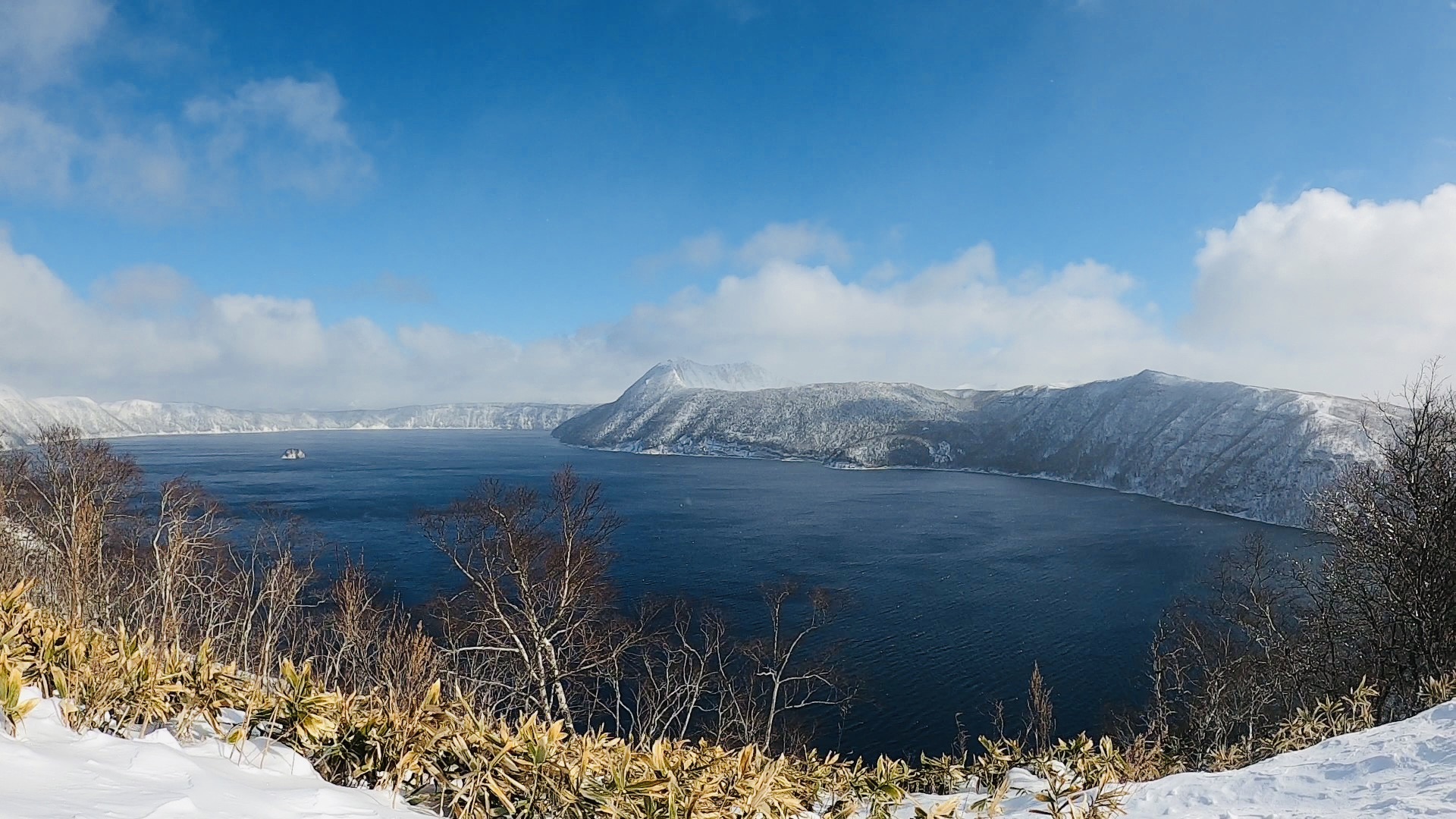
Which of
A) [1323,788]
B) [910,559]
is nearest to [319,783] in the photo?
[1323,788]

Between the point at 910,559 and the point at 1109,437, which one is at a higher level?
the point at 1109,437

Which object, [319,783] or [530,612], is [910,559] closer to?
[530,612]

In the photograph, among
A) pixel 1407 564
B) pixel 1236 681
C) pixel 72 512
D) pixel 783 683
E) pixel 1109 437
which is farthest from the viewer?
pixel 1109 437

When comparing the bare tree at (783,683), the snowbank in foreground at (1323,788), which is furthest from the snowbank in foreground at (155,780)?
the bare tree at (783,683)

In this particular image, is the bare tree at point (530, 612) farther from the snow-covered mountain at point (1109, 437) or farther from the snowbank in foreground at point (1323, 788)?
the snow-covered mountain at point (1109, 437)

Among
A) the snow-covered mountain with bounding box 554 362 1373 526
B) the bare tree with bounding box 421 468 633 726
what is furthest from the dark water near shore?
the bare tree with bounding box 421 468 633 726

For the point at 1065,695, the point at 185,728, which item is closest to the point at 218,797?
the point at 185,728

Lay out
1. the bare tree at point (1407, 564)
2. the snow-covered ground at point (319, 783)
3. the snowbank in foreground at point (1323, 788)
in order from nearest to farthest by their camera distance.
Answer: the snow-covered ground at point (319, 783), the snowbank in foreground at point (1323, 788), the bare tree at point (1407, 564)
